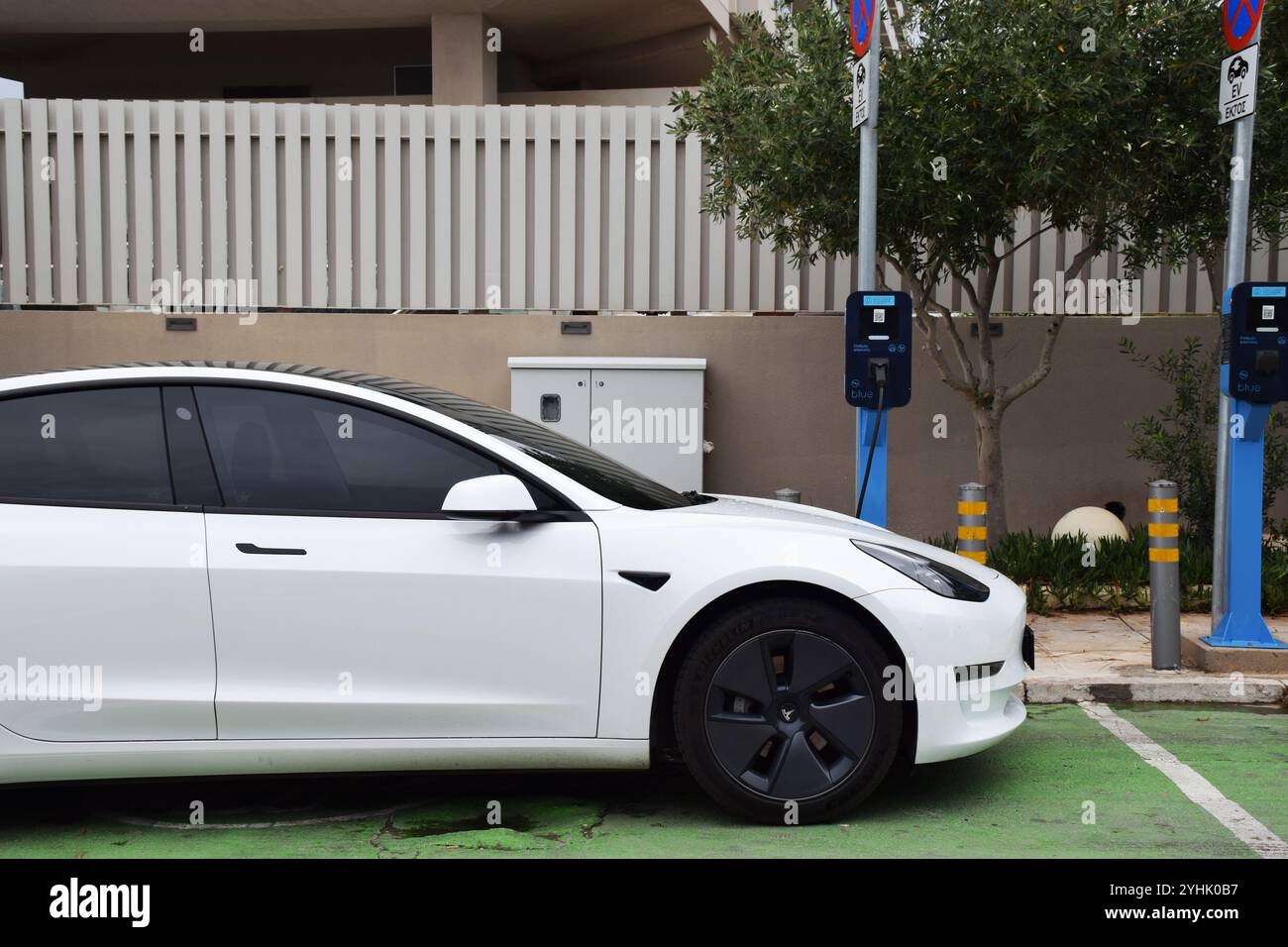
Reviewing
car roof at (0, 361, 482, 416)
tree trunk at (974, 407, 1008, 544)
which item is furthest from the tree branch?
car roof at (0, 361, 482, 416)

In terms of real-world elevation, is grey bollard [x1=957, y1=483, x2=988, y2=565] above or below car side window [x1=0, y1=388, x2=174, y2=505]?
below

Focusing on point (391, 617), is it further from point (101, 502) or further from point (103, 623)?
point (101, 502)

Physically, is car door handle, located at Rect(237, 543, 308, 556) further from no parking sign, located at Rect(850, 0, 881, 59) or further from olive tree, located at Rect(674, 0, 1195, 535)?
olive tree, located at Rect(674, 0, 1195, 535)

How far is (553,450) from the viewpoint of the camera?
14.8 feet

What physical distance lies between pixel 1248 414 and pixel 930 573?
290cm

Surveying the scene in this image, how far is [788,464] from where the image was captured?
1027 centimetres

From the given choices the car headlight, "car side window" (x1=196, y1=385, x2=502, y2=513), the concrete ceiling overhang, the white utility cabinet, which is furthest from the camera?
the concrete ceiling overhang

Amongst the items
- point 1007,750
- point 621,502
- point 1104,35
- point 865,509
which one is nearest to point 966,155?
point 1104,35

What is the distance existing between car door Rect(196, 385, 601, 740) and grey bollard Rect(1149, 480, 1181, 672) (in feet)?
11.5

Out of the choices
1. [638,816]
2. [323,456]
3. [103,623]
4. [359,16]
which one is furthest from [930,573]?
[359,16]

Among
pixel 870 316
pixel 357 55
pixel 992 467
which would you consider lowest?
pixel 992 467

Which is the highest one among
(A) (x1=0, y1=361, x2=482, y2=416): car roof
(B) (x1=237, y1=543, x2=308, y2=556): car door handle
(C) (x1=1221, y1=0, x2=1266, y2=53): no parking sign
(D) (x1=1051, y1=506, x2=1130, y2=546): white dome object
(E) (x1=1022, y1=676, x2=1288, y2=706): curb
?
(C) (x1=1221, y1=0, x2=1266, y2=53): no parking sign

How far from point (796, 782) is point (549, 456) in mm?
1357

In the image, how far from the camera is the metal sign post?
20.6 ft
